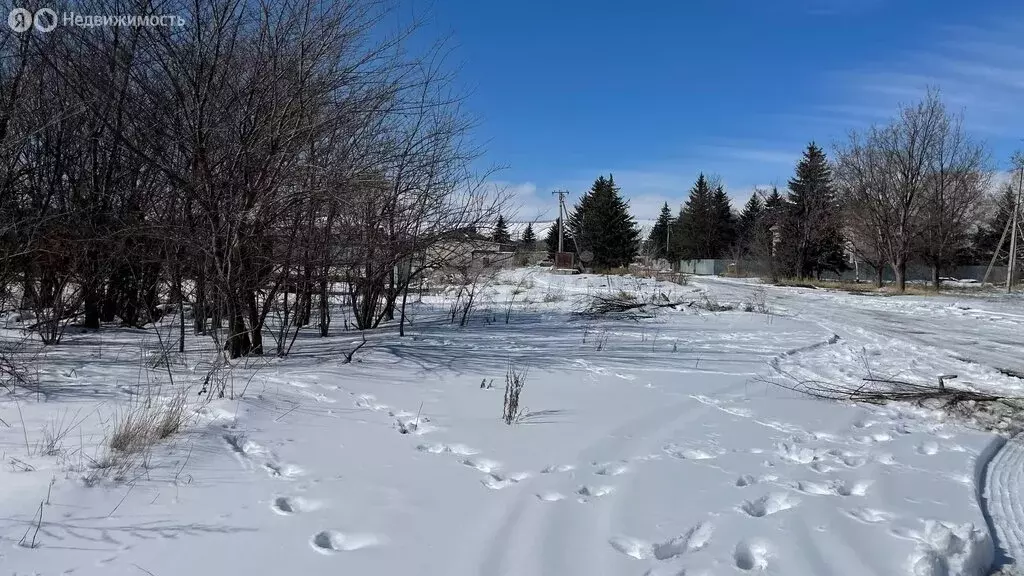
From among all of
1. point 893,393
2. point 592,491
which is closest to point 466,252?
point 893,393

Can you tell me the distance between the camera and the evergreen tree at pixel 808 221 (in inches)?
1351

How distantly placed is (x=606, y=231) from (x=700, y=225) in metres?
12.1

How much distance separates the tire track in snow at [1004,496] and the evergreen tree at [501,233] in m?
6.61

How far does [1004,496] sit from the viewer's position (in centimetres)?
339

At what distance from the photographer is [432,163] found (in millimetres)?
8820

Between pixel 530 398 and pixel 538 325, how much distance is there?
569 cm

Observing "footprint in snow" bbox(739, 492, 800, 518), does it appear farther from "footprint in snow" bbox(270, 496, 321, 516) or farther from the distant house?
the distant house

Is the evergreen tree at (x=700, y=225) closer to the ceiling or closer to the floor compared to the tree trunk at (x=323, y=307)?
closer to the ceiling

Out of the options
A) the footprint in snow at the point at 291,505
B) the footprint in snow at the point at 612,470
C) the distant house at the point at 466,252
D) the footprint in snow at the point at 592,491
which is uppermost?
the distant house at the point at 466,252

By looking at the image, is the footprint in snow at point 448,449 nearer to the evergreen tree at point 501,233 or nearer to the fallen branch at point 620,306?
the evergreen tree at point 501,233

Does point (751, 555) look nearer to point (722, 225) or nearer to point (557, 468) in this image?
point (557, 468)

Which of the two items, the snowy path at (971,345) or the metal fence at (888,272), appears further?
the metal fence at (888,272)

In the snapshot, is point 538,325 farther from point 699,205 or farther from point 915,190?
point 699,205

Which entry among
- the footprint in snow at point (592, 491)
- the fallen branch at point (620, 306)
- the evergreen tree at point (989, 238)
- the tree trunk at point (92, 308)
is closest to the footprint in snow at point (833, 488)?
the footprint in snow at point (592, 491)
